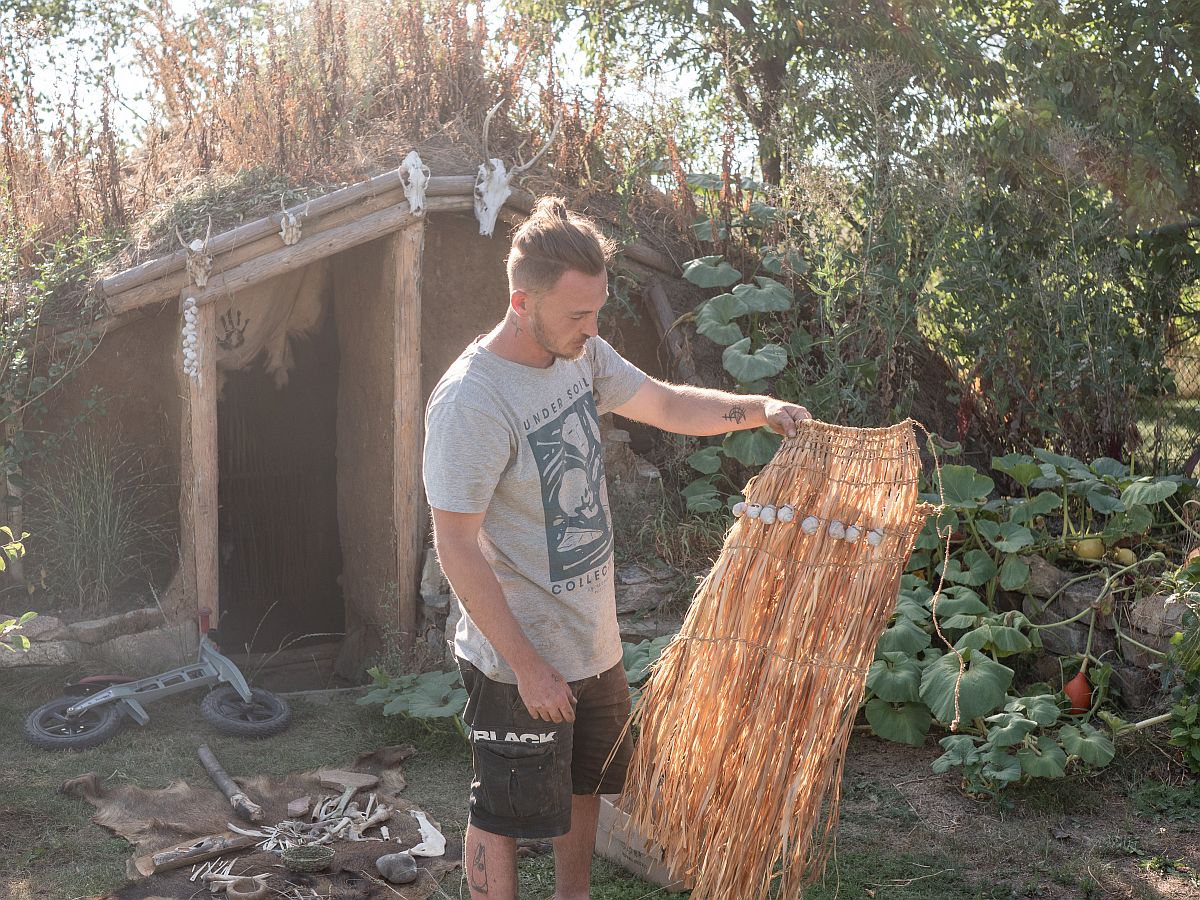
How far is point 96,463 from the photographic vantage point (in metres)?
5.77

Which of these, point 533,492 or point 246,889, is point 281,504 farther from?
point 533,492

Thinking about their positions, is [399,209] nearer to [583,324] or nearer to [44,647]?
[44,647]

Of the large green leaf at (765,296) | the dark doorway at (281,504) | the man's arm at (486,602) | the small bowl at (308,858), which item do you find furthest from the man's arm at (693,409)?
the dark doorway at (281,504)

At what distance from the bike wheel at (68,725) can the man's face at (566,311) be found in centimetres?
330

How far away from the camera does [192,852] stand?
12.7 ft

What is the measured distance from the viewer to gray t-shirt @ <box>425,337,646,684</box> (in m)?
2.57

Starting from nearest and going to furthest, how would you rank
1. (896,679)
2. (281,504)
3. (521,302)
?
(521,302)
(896,679)
(281,504)

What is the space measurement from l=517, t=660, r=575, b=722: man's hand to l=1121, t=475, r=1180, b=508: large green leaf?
3.21 meters

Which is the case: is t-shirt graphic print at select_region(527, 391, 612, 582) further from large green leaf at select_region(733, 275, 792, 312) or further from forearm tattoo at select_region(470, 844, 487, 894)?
large green leaf at select_region(733, 275, 792, 312)

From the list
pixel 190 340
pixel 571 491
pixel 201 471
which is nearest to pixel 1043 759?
pixel 571 491

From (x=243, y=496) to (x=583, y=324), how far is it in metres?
4.86

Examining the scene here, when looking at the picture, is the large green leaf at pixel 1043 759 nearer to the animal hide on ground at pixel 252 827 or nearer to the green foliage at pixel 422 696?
the animal hide on ground at pixel 252 827

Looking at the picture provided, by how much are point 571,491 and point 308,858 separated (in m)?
1.87

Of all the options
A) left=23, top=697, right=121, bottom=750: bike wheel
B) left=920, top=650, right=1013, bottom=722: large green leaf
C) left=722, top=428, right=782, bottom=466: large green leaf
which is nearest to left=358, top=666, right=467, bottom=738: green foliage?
left=23, top=697, right=121, bottom=750: bike wheel
